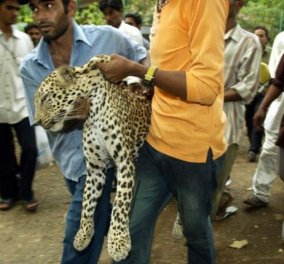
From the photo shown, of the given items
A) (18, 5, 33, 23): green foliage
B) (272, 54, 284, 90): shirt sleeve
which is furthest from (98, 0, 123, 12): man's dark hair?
(18, 5, 33, 23): green foliage

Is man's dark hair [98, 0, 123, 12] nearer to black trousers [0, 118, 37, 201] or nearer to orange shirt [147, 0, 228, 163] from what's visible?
black trousers [0, 118, 37, 201]

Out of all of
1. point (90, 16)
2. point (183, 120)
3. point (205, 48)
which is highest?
point (205, 48)

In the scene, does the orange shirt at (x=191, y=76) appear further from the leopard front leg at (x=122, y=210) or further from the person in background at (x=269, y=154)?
the person in background at (x=269, y=154)

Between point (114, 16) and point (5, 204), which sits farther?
point (114, 16)

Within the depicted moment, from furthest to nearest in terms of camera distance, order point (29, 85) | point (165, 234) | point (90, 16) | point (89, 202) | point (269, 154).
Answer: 1. point (90, 16)
2. point (269, 154)
3. point (165, 234)
4. point (29, 85)
5. point (89, 202)

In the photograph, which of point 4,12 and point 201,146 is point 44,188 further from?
point 201,146

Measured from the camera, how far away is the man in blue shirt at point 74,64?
2781 mm

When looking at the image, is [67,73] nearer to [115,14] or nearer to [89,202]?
[89,202]

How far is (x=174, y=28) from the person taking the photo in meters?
2.23

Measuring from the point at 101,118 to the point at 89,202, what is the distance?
1.40ft

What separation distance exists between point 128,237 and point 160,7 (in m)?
1.02

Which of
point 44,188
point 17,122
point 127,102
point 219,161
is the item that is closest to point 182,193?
point 219,161

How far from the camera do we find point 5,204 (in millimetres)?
5066

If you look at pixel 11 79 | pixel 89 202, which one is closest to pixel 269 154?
pixel 11 79
